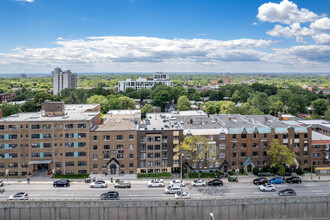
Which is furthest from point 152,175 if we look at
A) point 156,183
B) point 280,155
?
point 280,155

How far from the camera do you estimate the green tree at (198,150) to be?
2726 inches

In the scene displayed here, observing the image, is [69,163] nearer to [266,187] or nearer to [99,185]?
[99,185]

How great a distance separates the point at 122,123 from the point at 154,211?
111ft

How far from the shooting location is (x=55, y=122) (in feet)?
238

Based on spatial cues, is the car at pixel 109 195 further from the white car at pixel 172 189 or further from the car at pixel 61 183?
the car at pixel 61 183

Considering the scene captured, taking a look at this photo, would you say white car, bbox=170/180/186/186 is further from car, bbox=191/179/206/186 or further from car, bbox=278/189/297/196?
car, bbox=278/189/297/196

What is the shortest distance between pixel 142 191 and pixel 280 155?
37.4 metres

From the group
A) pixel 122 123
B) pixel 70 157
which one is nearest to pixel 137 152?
pixel 122 123

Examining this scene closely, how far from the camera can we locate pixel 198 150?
234 feet

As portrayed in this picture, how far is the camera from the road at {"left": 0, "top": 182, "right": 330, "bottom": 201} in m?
59.8

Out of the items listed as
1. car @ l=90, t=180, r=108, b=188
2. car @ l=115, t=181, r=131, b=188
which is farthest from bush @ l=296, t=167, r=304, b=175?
car @ l=90, t=180, r=108, b=188

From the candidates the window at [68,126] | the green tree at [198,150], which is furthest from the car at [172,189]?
the window at [68,126]

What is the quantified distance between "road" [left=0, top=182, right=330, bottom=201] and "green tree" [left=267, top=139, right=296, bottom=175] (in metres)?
5.68

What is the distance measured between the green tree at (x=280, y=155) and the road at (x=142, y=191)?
568cm
